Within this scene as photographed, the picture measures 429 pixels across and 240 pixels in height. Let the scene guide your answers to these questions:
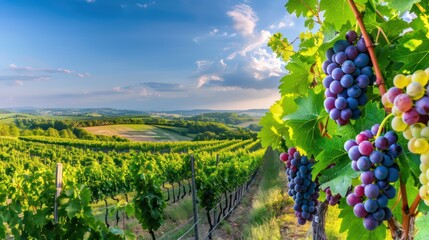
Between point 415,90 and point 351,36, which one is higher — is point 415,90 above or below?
below

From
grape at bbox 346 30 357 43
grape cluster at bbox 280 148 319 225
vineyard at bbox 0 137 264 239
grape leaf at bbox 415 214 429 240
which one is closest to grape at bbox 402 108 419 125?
grape leaf at bbox 415 214 429 240

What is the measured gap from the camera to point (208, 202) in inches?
494

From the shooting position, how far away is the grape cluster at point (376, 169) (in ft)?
3.02

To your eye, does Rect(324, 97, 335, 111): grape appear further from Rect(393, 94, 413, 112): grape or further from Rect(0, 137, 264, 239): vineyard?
Rect(0, 137, 264, 239): vineyard

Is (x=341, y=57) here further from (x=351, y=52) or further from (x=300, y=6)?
(x=300, y=6)

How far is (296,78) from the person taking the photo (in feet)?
6.89

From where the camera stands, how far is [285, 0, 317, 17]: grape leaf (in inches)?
84.1

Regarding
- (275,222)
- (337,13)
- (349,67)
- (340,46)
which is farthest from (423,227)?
(275,222)

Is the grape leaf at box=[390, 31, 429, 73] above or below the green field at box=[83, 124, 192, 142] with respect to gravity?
above

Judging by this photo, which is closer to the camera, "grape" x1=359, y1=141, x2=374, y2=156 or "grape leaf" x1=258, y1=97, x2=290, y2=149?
"grape" x1=359, y1=141, x2=374, y2=156

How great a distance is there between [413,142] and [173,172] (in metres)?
19.3

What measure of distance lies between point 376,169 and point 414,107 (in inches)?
10.1

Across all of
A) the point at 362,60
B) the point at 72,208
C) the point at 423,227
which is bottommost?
the point at 72,208

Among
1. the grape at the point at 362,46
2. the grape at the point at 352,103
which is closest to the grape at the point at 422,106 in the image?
the grape at the point at 352,103
